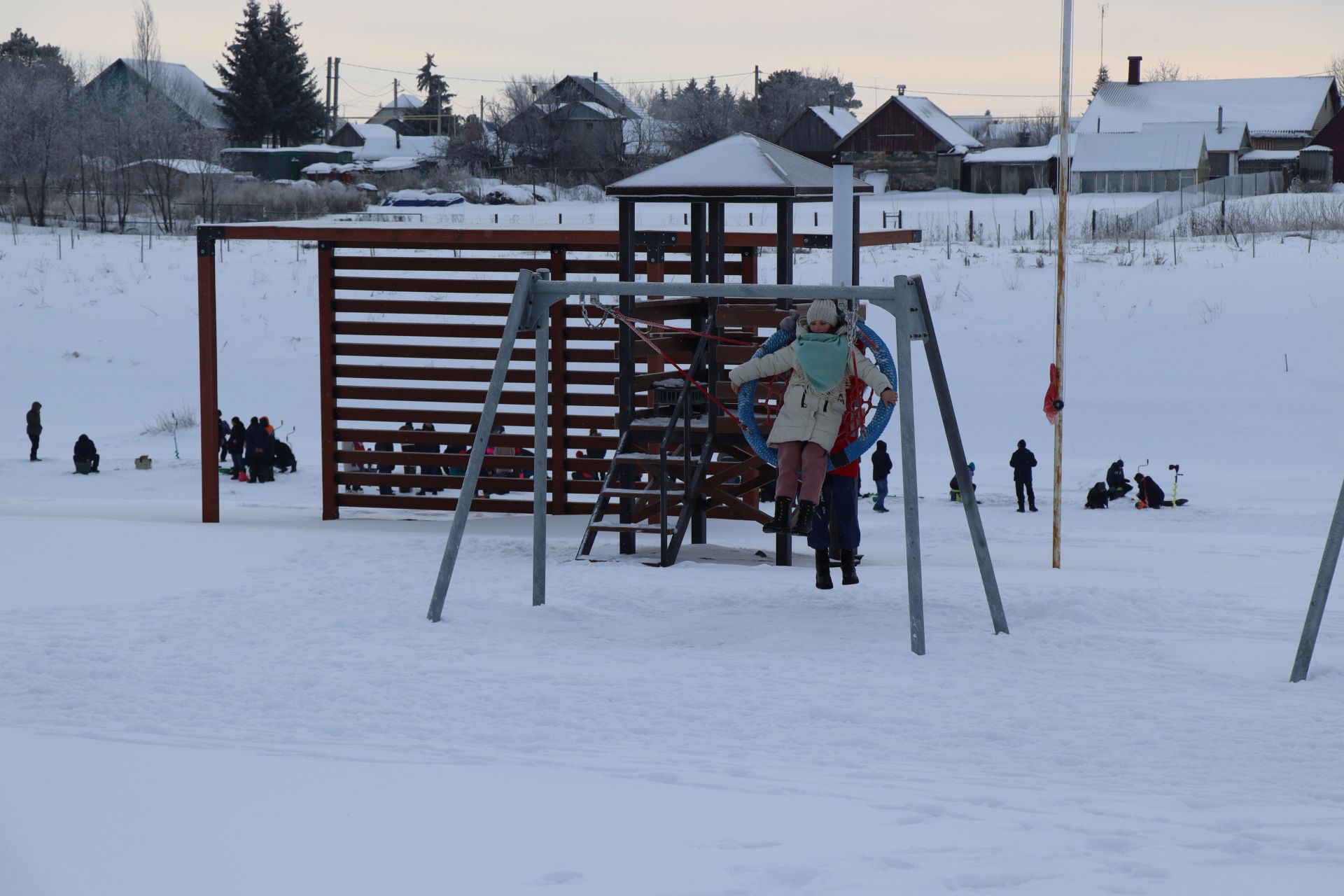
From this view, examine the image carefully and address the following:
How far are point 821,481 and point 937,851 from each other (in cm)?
331

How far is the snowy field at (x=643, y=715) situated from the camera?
3.99 m

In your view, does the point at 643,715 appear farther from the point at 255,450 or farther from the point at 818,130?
the point at 818,130

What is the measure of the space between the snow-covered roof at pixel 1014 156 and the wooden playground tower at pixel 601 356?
42.4m

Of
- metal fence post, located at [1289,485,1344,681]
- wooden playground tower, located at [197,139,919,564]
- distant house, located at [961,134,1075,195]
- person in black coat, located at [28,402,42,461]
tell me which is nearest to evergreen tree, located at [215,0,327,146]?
distant house, located at [961,134,1075,195]

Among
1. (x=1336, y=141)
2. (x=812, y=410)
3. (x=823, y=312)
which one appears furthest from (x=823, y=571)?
(x=1336, y=141)

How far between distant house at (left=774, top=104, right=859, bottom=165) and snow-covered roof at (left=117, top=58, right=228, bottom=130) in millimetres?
26303

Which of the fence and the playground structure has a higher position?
the fence

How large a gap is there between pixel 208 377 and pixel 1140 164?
144 ft

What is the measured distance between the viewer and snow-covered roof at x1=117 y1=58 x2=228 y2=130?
2621 inches

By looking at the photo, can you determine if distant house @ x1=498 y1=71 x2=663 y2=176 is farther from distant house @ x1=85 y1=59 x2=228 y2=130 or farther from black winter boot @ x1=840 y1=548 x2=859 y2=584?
black winter boot @ x1=840 y1=548 x2=859 y2=584

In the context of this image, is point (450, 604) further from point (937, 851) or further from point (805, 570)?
point (937, 851)

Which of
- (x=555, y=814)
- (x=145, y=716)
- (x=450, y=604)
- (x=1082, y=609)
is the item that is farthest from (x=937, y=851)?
(x=450, y=604)

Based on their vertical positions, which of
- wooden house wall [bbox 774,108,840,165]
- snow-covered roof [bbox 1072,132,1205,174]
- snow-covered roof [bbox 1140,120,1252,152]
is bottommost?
snow-covered roof [bbox 1072,132,1205,174]

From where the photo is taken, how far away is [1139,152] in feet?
164
